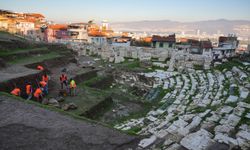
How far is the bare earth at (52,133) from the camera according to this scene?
276 inches

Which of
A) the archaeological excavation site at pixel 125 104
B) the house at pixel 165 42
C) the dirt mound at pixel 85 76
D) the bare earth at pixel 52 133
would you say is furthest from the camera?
the house at pixel 165 42

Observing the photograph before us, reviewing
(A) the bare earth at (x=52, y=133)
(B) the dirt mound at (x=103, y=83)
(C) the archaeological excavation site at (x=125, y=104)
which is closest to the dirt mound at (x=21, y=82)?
(C) the archaeological excavation site at (x=125, y=104)

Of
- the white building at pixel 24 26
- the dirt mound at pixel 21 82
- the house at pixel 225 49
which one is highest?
the white building at pixel 24 26

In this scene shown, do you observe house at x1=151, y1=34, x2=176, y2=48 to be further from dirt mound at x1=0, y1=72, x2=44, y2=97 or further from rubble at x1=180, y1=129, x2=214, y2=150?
rubble at x1=180, y1=129, x2=214, y2=150

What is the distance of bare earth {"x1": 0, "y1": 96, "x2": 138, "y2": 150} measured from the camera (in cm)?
701

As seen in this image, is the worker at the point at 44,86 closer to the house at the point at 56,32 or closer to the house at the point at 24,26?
the house at the point at 24,26

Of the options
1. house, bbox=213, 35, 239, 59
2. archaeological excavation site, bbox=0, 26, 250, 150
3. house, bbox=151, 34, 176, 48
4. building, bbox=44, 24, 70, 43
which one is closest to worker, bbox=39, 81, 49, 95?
archaeological excavation site, bbox=0, 26, 250, 150

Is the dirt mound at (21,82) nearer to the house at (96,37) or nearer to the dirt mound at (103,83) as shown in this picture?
the dirt mound at (103,83)

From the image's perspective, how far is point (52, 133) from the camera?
7.62 metres

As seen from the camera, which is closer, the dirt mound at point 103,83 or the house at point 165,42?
the dirt mound at point 103,83

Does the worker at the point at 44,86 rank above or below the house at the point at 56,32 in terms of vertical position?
below

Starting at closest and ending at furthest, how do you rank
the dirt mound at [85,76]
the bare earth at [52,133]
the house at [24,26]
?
the bare earth at [52,133], the dirt mound at [85,76], the house at [24,26]

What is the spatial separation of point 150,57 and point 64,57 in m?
12.8

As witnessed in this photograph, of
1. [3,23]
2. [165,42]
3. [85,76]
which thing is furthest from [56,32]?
[85,76]
